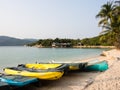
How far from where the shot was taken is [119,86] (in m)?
6.77

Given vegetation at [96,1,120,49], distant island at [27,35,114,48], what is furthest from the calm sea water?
distant island at [27,35,114,48]

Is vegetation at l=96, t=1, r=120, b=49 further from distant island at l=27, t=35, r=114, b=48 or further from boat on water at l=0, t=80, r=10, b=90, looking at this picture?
distant island at l=27, t=35, r=114, b=48

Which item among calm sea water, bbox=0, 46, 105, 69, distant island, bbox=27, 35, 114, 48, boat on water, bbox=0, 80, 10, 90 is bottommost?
calm sea water, bbox=0, 46, 105, 69

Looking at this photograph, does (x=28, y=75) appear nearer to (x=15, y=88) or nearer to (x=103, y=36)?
(x=15, y=88)

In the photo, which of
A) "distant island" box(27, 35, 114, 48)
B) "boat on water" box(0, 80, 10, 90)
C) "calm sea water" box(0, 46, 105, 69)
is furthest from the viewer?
"distant island" box(27, 35, 114, 48)

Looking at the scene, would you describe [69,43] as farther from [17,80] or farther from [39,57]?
[17,80]

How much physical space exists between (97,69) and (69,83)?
11.9ft

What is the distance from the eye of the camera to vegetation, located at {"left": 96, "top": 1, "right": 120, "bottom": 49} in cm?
2775

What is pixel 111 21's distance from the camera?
1119 inches

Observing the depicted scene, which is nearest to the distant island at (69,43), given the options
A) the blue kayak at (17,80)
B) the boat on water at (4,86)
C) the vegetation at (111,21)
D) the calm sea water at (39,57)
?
the calm sea water at (39,57)

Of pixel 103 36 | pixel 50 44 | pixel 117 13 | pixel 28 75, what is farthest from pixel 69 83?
pixel 50 44

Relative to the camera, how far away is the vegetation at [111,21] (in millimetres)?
27747

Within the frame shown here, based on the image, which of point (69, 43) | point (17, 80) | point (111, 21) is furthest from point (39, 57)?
point (69, 43)

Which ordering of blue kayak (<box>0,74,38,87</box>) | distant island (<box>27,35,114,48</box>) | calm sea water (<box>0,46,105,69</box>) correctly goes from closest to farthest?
blue kayak (<box>0,74,38,87</box>), calm sea water (<box>0,46,105,69</box>), distant island (<box>27,35,114,48</box>)
